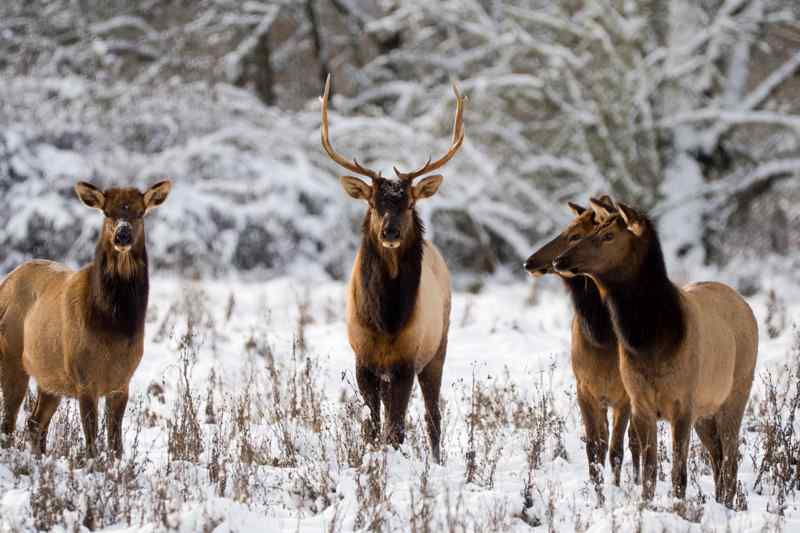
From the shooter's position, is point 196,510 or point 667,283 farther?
point 667,283

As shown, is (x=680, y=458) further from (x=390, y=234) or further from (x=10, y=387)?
(x=10, y=387)

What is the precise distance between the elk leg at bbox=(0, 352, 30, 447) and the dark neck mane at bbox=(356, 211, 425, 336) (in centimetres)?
211

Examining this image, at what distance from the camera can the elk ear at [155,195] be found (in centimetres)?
641

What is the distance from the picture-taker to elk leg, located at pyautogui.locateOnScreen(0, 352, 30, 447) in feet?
21.0

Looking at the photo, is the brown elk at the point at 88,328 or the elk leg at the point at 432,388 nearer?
the brown elk at the point at 88,328

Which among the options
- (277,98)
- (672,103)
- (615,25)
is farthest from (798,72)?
(277,98)

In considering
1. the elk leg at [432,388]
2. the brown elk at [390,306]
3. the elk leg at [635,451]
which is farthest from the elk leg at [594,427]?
the elk leg at [432,388]

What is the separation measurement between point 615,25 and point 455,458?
11770mm

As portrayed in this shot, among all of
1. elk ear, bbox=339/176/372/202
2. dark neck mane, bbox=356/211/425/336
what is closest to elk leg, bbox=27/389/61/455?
dark neck mane, bbox=356/211/425/336

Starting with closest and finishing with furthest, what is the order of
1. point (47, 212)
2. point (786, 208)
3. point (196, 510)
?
point (196, 510) → point (47, 212) → point (786, 208)

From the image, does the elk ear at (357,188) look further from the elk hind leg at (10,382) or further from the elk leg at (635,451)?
the elk hind leg at (10,382)

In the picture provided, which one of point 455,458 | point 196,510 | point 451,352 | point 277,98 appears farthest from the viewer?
point 277,98

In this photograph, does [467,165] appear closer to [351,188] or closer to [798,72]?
[798,72]

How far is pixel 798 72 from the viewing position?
57.4 feet
